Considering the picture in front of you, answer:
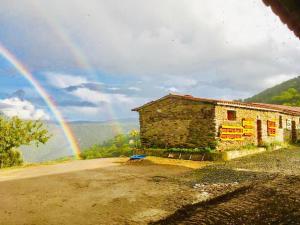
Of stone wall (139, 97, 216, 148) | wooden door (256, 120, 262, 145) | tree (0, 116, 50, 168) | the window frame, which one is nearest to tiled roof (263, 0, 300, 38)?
stone wall (139, 97, 216, 148)

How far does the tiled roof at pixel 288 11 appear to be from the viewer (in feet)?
8.73

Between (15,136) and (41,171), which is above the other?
(15,136)

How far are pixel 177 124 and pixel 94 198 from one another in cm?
1215

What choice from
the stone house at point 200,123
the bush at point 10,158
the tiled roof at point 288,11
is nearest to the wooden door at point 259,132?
the stone house at point 200,123

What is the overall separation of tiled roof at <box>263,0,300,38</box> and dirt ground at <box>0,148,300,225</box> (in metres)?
4.66

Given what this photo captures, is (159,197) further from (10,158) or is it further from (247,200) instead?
(10,158)

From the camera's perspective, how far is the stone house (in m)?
20.0

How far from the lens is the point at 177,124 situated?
70.0ft

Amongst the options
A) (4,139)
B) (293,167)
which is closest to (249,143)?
(293,167)

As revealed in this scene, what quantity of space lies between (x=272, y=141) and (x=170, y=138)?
33.2ft

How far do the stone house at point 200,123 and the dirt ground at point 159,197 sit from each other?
513cm

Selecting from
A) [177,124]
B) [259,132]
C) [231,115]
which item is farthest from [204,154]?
[259,132]

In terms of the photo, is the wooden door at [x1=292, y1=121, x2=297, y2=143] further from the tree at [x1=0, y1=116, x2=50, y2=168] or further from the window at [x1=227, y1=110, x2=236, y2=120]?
the tree at [x1=0, y1=116, x2=50, y2=168]

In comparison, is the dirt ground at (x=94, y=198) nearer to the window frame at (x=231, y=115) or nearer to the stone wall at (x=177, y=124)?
the stone wall at (x=177, y=124)
